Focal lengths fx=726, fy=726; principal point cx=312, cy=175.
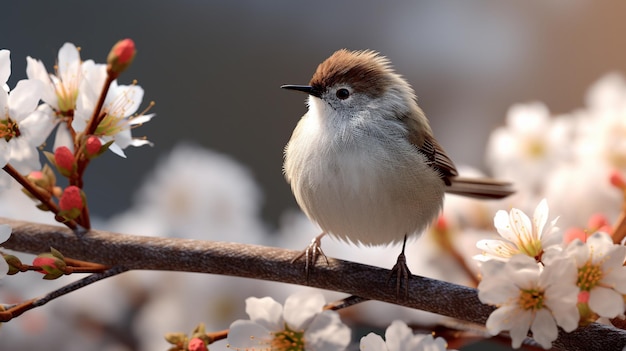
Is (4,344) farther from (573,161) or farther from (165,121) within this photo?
(573,161)

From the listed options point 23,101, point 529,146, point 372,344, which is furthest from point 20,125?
point 529,146

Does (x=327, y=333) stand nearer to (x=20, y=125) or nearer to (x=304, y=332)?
(x=304, y=332)

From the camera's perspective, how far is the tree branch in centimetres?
48

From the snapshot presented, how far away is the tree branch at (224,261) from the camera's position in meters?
0.48

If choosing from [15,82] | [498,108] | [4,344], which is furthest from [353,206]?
[498,108]

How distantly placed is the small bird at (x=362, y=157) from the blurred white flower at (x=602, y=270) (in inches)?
6.3

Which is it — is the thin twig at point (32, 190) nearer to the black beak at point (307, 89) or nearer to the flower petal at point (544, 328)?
the black beak at point (307, 89)

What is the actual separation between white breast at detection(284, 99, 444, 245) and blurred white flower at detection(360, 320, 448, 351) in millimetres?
153

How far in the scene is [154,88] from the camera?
1.40m

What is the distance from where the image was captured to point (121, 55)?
1.42 ft

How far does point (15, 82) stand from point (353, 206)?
257 mm

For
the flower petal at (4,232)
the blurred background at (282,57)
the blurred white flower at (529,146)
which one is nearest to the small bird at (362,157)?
the flower petal at (4,232)

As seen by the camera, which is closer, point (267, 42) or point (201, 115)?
point (201, 115)

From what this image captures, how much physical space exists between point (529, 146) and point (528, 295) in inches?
22.4
